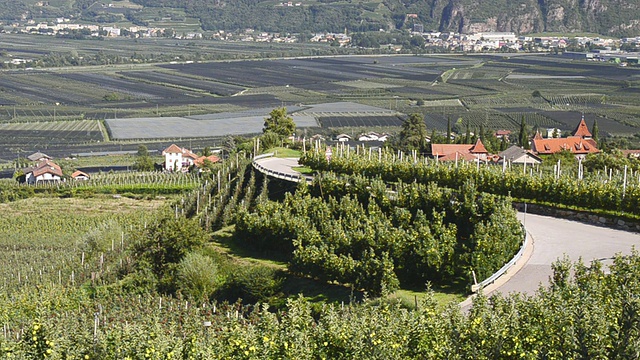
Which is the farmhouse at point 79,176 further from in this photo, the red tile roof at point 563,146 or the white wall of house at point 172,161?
the red tile roof at point 563,146

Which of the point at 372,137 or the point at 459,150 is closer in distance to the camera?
the point at 459,150

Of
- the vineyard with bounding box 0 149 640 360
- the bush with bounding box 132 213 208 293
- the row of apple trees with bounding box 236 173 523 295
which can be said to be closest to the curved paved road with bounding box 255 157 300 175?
the vineyard with bounding box 0 149 640 360

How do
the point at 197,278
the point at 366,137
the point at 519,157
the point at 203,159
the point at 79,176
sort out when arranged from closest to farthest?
the point at 197,278 < the point at 519,157 < the point at 79,176 < the point at 203,159 < the point at 366,137

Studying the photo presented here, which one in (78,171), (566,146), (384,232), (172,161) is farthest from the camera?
(172,161)

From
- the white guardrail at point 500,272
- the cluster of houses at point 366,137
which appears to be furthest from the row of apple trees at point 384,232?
the cluster of houses at point 366,137

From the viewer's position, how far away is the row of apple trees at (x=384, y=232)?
2373 centimetres

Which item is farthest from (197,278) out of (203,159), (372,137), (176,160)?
(372,137)

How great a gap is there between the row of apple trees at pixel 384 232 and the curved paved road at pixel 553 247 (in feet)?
2.01

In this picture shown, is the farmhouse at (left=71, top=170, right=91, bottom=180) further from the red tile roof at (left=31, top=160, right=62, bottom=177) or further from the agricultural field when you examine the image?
the agricultural field

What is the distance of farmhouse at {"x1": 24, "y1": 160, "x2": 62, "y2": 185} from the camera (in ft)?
195

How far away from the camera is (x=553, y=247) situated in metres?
25.1

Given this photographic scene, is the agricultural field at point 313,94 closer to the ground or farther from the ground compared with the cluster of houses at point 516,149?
closer to the ground

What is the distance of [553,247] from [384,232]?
168 inches

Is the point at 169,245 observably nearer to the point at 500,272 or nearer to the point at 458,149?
the point at 500,272
